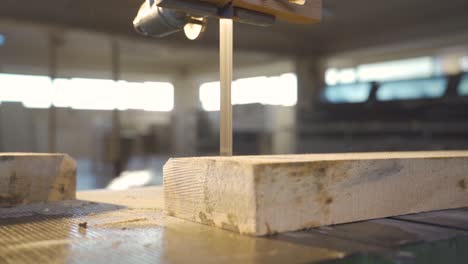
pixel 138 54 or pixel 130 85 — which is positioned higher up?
pixel 138 54

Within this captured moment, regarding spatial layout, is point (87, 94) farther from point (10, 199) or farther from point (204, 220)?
point (204, 220)

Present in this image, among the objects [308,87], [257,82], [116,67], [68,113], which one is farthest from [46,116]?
[308,87]

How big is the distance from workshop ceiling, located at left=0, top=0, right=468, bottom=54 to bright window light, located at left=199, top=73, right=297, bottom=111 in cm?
29

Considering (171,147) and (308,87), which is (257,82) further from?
(171,147)

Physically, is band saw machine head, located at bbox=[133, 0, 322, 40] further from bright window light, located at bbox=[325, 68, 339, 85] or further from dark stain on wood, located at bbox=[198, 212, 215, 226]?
bright window light, located at bbox=[325, 68, 339, 85]

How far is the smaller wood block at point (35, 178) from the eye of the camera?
1025 millimetres

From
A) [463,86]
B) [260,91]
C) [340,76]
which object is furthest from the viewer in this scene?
[340,76]

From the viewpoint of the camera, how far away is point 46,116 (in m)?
3.34

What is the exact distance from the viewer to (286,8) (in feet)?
3.04

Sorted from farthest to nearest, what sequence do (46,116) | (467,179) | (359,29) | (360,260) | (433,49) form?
(359,29), (433,49), (46,116), (467,179), (360,260)

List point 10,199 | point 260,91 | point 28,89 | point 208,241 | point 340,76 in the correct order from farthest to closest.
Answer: point 340,76
point 260,91
point 28,89
point 10,199
point 208,241

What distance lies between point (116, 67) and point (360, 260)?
10.9 feet

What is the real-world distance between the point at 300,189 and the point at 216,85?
2.89 m

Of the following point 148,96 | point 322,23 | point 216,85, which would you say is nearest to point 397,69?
point 322,23
